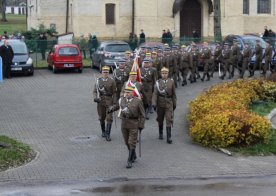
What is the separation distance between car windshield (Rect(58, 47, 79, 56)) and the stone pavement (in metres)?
8.51

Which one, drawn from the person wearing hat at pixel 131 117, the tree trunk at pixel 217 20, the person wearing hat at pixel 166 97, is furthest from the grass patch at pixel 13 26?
the person wearing hat at pixel 131 117

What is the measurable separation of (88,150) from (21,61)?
16599 millimetres

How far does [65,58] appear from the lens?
33094 mm

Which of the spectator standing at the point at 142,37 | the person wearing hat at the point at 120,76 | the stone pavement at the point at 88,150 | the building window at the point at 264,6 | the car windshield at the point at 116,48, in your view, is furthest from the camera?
the building window at the point at 264,6

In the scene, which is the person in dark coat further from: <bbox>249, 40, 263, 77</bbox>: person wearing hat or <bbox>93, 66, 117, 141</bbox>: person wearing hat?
<bbox>93, 66, 117, 141</bbox>: person wearing hat

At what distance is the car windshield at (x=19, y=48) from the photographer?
32.6 m

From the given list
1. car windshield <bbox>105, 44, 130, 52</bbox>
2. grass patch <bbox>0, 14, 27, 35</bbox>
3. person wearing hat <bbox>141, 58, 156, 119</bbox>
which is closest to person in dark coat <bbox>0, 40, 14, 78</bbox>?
car windshield <bbox>105, 44, 130, 52</bbox>

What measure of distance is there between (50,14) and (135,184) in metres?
36.8

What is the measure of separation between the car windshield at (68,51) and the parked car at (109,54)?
4.44ft

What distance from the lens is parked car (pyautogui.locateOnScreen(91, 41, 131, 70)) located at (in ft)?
109

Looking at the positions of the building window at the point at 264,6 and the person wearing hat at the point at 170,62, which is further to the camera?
the building window at the point at 264,6

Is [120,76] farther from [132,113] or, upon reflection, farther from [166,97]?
[132,113]

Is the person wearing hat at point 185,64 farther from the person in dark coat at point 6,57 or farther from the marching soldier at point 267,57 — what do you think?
the person in dark coat at point 6,57

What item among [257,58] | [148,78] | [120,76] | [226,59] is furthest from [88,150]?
[257,58]
